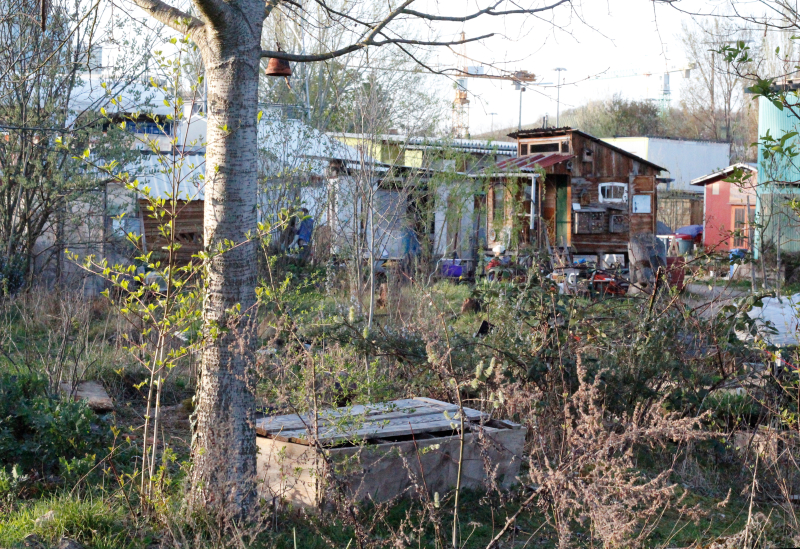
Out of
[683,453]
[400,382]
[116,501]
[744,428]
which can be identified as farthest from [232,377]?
[744,428]

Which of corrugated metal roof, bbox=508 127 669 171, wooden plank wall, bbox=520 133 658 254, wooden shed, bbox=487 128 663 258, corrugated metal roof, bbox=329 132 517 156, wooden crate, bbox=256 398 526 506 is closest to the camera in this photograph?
wooden crate, bbox=256 398 526 506

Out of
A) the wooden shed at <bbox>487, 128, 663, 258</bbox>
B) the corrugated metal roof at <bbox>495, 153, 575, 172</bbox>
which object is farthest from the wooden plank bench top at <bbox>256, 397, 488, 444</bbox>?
the wooden shed at <bbox>487, 128, 663, 258</bbox>

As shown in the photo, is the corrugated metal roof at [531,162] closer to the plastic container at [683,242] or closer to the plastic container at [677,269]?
the plastic container at [683,242]

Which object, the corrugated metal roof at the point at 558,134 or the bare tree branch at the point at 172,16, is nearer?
the bare tree branch at the point at 172,16

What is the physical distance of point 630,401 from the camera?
522 cm

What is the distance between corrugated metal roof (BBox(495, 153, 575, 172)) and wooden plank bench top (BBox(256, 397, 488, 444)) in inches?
584

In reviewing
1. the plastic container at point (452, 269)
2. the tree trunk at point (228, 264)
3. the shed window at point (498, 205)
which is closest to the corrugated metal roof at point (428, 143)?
the shed window at point (498, 205)

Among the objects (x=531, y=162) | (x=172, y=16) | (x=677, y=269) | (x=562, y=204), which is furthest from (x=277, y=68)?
(x=562, y=204)

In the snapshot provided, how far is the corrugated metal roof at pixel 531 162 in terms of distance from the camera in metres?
19.4

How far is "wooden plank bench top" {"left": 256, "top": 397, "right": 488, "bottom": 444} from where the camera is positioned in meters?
4.11

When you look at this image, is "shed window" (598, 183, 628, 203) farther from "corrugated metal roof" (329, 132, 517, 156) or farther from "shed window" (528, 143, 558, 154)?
"corrugated metal roof" (329, 132, 517, 156)

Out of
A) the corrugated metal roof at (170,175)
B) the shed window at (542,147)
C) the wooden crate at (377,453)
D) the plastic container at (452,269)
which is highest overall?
the shed window at (542,147)

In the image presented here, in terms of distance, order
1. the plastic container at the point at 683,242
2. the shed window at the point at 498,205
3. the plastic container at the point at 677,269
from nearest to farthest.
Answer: the plastic container at the point at 677,269 < the shed window at the point at 498,205 < the plastic container at the point at 683,242

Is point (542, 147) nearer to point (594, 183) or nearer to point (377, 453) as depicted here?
point (594, 183)
